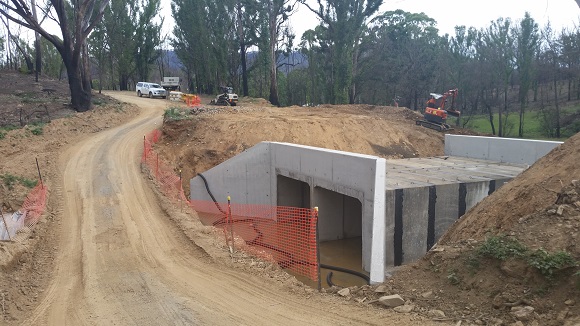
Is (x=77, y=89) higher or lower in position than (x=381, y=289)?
higher

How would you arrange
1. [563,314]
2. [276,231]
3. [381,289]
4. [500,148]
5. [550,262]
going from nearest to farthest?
[563,314] < [550,262] < [381,289] < [276,231] < [500,148]

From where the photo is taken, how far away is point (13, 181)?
14.8 m

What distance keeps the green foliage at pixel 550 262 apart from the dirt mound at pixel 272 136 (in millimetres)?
15790

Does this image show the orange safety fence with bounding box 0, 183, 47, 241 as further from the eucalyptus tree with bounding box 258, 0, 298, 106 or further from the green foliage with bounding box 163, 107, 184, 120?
the eucalyptus tree with bounding box 258, 0, 298, 106

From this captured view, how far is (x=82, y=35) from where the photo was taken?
25.3m

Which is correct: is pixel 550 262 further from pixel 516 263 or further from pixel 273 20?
pixel 273 20

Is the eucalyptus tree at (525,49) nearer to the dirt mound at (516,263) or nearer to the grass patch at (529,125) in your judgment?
the grass patch at (529,125)

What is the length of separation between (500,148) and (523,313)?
1417 cm

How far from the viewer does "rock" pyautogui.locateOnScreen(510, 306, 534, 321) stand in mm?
5305

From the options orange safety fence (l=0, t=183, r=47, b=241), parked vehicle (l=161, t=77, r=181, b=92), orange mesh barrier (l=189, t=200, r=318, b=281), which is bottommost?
orange mesh barrier (l=189, t=200, r=318, b=281)

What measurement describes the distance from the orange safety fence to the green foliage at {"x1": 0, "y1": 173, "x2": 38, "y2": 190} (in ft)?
1.06

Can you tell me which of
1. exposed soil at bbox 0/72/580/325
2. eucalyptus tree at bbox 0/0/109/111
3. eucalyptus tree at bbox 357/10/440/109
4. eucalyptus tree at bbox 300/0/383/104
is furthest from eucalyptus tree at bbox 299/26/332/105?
exposed soil at bbox 0/72/580/325

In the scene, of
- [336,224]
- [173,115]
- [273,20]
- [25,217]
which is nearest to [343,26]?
[273,20]

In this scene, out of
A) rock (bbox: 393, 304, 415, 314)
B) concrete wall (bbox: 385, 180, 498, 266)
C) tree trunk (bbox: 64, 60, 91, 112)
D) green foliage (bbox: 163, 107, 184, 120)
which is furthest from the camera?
tree trunk (bbox: 64, 60, 91, 112)
